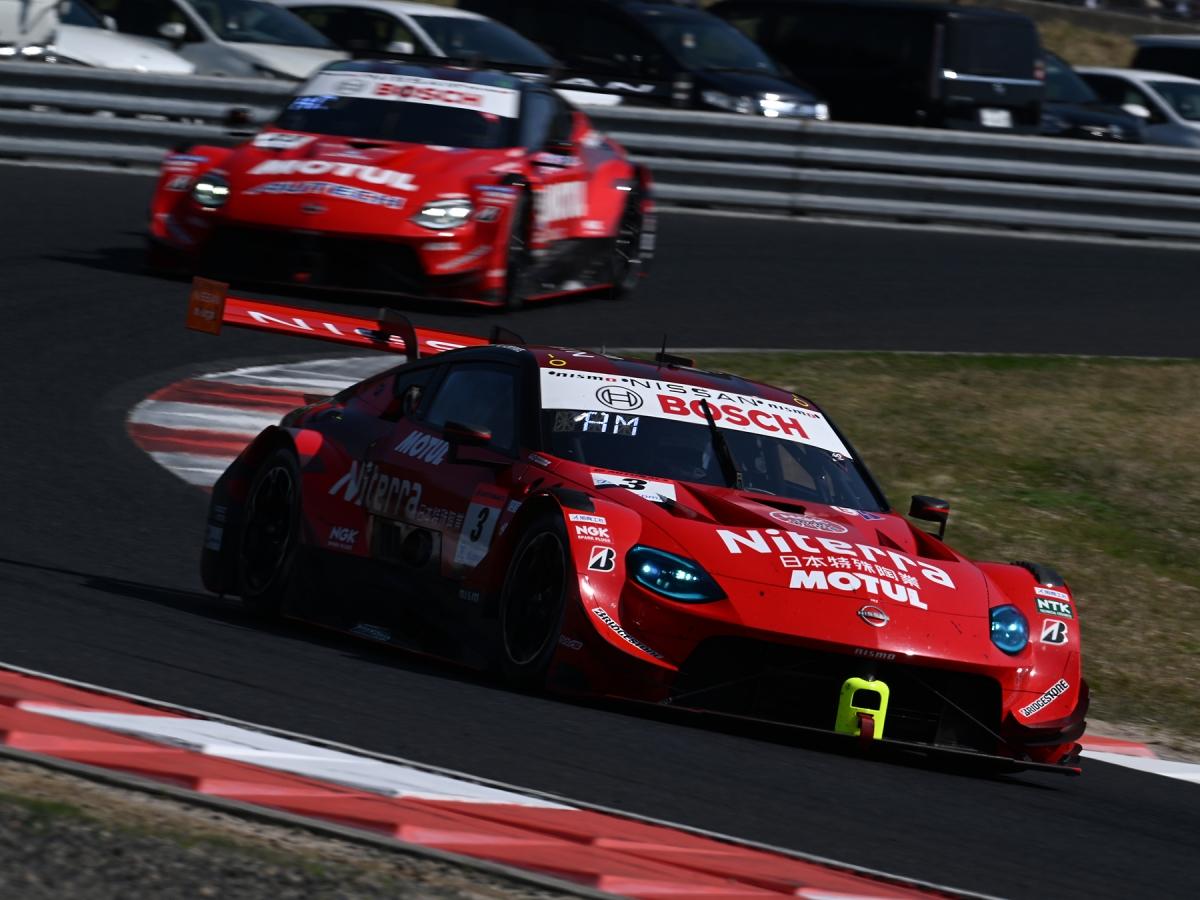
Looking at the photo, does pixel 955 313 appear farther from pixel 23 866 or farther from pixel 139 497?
pixel 23 866

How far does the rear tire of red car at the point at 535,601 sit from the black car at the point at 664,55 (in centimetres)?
1433

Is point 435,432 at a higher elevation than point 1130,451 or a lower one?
higher

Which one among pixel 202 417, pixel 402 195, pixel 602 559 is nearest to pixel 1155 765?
pixel 602 559

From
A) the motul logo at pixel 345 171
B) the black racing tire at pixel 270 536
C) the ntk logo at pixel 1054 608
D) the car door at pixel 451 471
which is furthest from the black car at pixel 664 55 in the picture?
the ntk logo at pixel 1054 608

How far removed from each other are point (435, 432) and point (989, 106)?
646 inches

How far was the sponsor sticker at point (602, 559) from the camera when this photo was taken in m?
6.56

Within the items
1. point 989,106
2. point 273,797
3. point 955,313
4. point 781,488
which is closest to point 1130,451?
point 955,313

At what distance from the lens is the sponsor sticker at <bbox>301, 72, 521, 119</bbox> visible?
48.3 ft

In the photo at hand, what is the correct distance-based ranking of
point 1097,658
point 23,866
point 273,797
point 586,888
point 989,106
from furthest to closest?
1. point 989,106
2. point 1097,658
3. point 273,797
4. point 586,888
5. point 23,866

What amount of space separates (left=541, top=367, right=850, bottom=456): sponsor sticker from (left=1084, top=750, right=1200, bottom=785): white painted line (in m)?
1.38

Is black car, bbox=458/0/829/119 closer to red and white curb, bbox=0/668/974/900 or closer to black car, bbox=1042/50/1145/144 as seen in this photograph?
black car, bbox=1042/50/1145/144

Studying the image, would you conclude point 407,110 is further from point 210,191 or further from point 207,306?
point 207,306

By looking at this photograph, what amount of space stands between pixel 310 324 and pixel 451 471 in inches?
56.2

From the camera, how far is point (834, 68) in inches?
957
